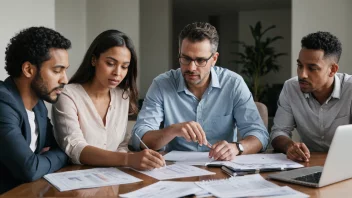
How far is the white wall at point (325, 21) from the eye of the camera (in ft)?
14.6

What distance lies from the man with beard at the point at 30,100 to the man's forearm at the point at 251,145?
0.83 meters

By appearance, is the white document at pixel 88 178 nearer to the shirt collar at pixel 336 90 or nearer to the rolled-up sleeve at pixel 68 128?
the rolled-up sleeve at pixel 68 128

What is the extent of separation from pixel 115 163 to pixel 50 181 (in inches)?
10.8

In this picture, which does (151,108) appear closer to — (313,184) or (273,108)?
(313,184)

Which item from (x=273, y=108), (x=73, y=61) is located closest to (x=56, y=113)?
(x=73, y=61)

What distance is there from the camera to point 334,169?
4.01ft

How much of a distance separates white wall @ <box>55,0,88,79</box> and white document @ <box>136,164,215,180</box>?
361 centimetres

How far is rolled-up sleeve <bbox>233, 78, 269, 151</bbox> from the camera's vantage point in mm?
1956

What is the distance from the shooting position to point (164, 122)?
7.06 feet

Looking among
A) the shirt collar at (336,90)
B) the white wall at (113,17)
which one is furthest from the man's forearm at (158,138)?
the white wall at (113,17)

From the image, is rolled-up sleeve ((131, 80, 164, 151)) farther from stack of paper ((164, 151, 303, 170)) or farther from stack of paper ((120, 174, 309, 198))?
stack of paper ((120, 174, 309, 198))

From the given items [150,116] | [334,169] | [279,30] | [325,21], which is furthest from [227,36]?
[334,169]

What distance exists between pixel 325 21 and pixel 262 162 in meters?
3.54

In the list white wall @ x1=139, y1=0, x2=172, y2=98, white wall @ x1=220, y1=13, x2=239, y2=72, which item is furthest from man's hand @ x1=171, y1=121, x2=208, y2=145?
white wall @ x1=220, y1=13, x2=239, y2=72
